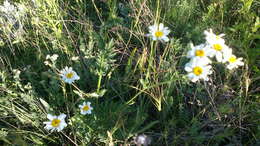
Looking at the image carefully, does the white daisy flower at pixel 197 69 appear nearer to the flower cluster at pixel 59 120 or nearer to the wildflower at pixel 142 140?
the wildflower at pixel 142 140

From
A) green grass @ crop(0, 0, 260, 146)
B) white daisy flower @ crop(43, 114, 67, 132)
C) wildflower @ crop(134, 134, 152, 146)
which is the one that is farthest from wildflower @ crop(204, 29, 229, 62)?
white daisy flower @ crop(43, 114, 67, 132)

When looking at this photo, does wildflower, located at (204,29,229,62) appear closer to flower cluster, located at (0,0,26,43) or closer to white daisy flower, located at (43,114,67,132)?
white daisy flower, located at (43,114,67,132)

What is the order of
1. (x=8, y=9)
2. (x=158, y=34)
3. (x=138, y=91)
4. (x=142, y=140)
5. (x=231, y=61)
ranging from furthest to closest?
(x=8, y=9) → (x=138, y=91) → (x=158, y=34) → (x=231, y=61) → (x=142, y=140)

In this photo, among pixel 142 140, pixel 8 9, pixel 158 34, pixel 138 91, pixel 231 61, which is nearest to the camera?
pixel 142 140

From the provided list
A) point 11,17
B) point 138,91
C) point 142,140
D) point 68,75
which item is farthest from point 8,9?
point 142,140

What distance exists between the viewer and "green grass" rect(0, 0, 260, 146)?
141 cm

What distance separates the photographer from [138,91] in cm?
160

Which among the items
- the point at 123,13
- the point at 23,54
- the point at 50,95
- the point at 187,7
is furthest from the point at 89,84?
the point at 187,7

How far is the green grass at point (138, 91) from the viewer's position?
4.64 feet

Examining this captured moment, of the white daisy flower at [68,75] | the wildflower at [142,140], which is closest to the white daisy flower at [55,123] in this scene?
the white daisy flower at [68,75]

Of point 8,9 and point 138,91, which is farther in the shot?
point 8,9

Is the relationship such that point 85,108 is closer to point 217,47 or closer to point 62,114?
point 62,114

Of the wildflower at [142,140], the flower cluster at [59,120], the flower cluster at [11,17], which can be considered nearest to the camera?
the wildflower at [142,140]

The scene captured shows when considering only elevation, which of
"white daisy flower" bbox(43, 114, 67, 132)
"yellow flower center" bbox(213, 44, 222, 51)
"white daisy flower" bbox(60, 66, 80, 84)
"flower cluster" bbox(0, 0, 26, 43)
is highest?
"flower cluster" bbox(0, 0, 26, 43)
